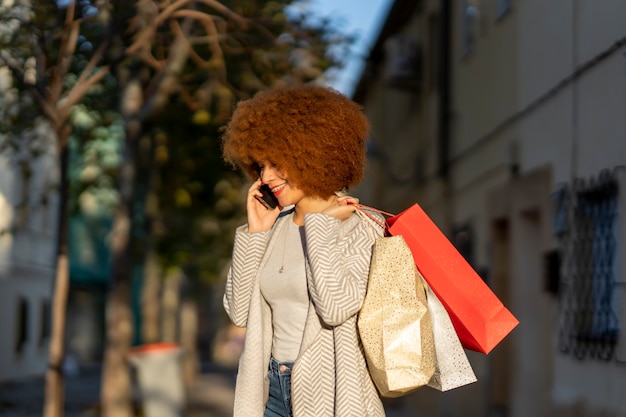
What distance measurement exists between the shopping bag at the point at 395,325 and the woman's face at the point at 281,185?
45 centimetres

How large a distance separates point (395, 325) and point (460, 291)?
0.29m

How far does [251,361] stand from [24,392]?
869 inches

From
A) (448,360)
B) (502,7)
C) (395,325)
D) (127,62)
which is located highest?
(502,7)

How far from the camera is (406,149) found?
72.8ft

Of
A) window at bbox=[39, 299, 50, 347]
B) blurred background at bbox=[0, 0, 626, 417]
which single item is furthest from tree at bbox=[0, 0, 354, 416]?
window at bbox=[39, 299, 50, 347]

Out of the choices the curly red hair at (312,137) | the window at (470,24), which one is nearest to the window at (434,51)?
the window at (470,24)

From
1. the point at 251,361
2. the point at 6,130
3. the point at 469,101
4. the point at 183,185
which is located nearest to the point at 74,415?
the point at 183,185

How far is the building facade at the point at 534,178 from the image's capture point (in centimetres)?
927

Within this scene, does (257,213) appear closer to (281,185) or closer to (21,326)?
(281,185)

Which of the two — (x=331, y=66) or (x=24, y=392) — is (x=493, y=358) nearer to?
(x=331, y=66)

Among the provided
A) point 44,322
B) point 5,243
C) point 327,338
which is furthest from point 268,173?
point 44,322

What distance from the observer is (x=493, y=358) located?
14.0m

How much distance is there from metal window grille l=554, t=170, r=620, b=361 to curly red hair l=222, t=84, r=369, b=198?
4463 millimetres

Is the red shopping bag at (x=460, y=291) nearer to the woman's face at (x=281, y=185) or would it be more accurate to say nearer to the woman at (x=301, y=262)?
the woman at (x=301, y=262)
